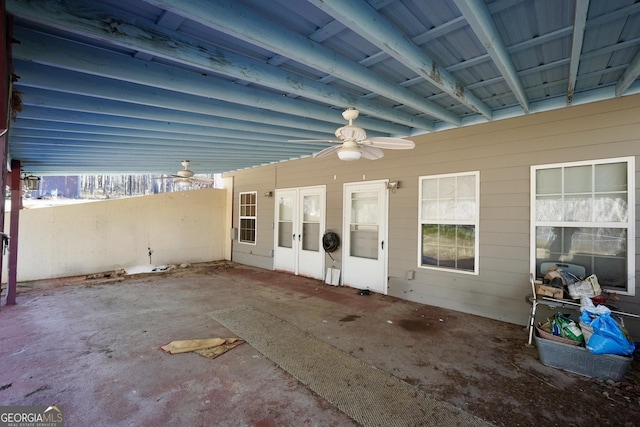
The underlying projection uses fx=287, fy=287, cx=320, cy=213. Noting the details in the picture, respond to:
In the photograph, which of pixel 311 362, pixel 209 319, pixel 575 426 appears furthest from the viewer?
pixel 209 319

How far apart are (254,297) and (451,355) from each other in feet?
10.7

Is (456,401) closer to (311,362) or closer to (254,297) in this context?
(311,362)

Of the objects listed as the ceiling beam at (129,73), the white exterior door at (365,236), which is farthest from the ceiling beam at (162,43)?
the white exterior door at (365,236)

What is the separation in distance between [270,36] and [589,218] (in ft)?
13.1

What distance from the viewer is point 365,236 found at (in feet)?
18.5

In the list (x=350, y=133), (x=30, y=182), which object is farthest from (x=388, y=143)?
(x=30, y=182)

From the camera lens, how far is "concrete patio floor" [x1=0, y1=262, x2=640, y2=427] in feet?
6.95

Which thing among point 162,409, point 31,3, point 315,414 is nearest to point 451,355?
point 315,414

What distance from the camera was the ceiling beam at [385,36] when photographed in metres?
1.79

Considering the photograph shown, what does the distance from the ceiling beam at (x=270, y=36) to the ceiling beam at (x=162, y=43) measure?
473 mm

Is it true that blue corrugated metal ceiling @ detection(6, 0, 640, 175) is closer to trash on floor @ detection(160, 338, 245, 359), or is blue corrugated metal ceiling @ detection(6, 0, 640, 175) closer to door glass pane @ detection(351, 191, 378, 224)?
door glass pane @ detection(351, 191, 378, 224)

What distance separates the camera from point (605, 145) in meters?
3.30

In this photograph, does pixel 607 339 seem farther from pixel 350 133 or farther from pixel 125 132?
pixel 125 132

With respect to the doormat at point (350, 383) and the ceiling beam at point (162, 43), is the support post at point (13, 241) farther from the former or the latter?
the ceiling beam at point (162, 43)
